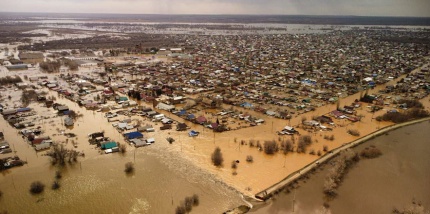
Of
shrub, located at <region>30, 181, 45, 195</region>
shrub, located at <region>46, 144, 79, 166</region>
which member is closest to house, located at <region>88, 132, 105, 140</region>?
shrub, located at <region>46, 144, 79, 166</region>

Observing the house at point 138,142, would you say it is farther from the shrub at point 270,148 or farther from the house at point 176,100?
the house at point 176,100

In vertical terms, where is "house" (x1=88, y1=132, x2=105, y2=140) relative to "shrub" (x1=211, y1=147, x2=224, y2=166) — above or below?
above

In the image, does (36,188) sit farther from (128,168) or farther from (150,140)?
(150,140)

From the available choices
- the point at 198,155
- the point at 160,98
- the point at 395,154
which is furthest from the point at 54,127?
the point at 395,154

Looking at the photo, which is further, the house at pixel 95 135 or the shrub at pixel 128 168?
the house at pixel 95 135

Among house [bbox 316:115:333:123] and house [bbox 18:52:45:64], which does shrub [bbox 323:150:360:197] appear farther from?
house [bbox 18:52:45:64]

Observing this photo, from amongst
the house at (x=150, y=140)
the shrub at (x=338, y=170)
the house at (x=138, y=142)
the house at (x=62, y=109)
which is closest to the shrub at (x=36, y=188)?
the house at (x=138, y=142)

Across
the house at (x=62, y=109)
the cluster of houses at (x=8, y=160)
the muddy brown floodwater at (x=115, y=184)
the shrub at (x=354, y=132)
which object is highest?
the house at (x=62, y=109)
